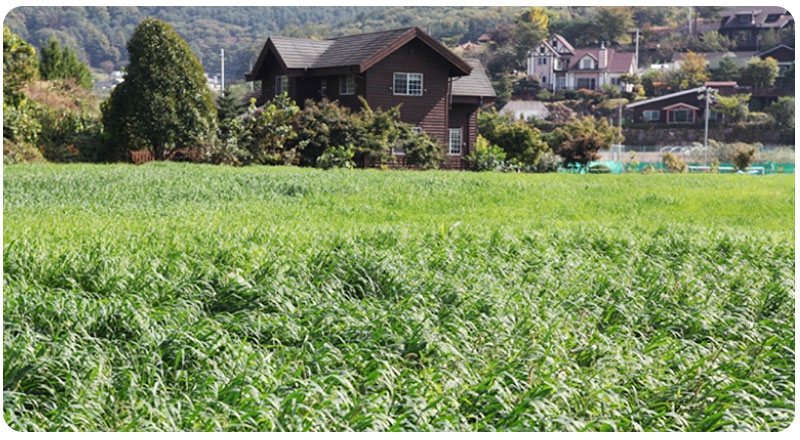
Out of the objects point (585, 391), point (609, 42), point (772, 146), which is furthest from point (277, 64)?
point (609, 42)

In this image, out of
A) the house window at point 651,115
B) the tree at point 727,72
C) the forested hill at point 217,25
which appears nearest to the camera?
the forested hill at point 217,25

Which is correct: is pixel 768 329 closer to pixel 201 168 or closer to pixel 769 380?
pixel 769 380

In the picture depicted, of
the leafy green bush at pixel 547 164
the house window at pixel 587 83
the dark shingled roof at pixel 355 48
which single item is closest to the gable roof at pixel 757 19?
the house window at pixel 587 83

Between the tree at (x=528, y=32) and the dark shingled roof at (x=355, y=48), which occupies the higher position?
the tree at (x=528, y=32)

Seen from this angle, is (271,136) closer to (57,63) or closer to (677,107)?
(57,63)

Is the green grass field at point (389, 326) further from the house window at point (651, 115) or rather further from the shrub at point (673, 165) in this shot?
the house window at point (651, 115)

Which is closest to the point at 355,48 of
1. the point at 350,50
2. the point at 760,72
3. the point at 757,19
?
the point at 350,50

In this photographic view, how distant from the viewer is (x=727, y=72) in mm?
62156

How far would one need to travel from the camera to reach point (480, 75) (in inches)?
1369

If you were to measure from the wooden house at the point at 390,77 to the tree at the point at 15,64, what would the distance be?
9286 millimetres

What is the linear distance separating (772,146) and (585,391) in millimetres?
54633

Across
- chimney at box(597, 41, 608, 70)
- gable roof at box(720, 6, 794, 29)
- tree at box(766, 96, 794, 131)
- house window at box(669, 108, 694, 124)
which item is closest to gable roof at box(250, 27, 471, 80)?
tree at box(766, 96, 794, 131)

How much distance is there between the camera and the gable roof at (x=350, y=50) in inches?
1155

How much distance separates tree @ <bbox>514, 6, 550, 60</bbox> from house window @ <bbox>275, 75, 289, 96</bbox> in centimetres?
3700
